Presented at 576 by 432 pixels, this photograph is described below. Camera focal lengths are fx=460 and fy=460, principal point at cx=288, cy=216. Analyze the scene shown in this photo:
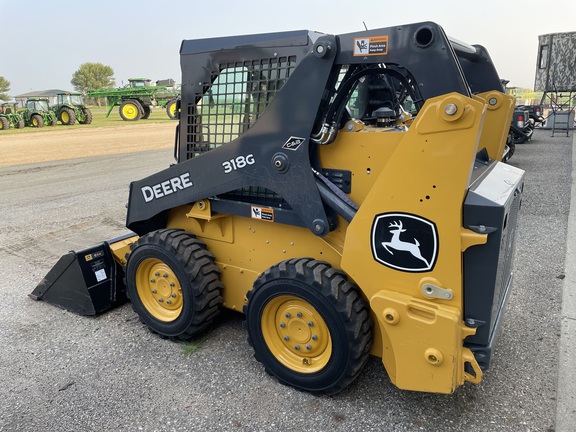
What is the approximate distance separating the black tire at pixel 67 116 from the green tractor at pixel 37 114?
615 mm

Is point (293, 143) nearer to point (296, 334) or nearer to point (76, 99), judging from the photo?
point (296, 334)

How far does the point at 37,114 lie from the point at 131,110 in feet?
22.1

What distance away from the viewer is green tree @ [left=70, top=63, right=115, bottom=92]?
9500cm

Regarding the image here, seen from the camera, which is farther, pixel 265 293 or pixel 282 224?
pixel 282 224

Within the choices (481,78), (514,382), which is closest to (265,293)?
(514,382)

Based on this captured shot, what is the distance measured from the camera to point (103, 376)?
3.16 meters

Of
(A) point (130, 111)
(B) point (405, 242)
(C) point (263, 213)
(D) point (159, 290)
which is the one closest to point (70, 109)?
(A) point (130, 111)

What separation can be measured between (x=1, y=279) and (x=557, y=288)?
5648mm

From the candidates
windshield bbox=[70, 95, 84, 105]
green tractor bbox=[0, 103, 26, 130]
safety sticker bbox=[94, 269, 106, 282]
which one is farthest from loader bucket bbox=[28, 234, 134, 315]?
windshield bbox=[70, 95, 84, 105]

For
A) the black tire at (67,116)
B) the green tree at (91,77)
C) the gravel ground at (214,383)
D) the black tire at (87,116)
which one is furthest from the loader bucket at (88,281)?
the green tree at (91,77)

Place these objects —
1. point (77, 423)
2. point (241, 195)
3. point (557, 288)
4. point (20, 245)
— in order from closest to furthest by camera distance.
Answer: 1. point (77, 423)
2. point (241, 195)
3. point (557, 288)
4. point (20, 245)

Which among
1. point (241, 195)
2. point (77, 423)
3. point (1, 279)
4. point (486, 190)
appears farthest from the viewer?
point (1, 279)

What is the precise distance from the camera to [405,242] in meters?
2.41

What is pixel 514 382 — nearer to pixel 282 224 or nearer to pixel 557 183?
pixel 282 224
